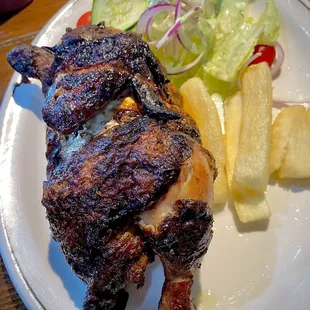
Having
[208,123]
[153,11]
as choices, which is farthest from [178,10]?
[208,123]

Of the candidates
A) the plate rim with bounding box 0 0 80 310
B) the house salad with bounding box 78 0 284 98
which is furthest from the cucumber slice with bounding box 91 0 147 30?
the plate rim with bounding box 0 0 80 310

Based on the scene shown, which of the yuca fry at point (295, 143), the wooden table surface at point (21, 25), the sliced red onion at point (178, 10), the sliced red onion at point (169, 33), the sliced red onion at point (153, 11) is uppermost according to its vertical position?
→ the wooden table surface at point (21, 25)

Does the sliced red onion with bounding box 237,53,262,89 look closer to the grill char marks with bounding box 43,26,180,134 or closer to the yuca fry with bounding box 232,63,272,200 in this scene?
the yuca fry with bounding box 232,63,272,200

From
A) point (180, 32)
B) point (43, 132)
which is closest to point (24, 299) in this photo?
point (43, 132)

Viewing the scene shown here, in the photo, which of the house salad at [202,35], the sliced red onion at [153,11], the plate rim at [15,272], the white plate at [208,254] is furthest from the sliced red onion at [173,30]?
the plate rim at [15,272]

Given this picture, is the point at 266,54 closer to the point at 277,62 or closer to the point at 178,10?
the point at 277,62

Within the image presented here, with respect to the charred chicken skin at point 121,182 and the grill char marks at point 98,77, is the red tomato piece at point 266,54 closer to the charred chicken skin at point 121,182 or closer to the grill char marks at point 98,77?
the grill char marks at point 98,77
